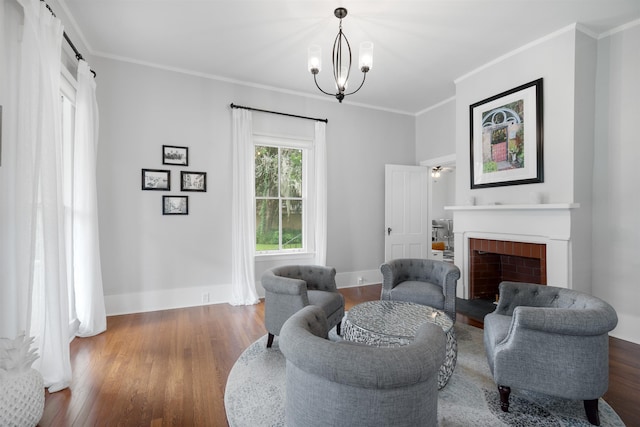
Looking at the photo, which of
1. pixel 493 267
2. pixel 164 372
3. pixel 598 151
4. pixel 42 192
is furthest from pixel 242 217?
pixel 598 151

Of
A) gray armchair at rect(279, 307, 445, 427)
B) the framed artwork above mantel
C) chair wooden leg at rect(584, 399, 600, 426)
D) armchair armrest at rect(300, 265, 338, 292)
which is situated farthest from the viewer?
the framed artwork above mantel

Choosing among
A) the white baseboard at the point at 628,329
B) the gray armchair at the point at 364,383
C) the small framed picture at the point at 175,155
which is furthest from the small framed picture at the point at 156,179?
the white baseboard at the point at 628,329

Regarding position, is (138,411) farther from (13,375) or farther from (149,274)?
(149,274)

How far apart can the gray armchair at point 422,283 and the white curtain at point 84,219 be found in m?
3.07

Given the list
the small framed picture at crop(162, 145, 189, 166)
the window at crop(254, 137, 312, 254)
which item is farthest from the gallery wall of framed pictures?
the window at crop(254, 137, 312, 254)

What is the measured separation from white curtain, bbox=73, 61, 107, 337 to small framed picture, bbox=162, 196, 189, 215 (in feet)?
2.91

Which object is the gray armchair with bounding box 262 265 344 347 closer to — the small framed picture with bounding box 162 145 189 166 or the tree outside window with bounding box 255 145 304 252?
the tree outside window with bounding box 255 145 304 252

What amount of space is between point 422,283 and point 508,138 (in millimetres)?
2034

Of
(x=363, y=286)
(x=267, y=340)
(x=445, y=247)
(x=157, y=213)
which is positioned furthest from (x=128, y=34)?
(x=445, y=247)

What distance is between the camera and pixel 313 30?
10.5ft

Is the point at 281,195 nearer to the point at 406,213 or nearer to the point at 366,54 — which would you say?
the point at 406,213

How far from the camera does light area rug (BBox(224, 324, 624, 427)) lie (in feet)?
6.17

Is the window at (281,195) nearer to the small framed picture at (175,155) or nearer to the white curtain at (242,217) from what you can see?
the white curtain at (242,217)

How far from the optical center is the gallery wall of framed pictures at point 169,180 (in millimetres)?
3977
